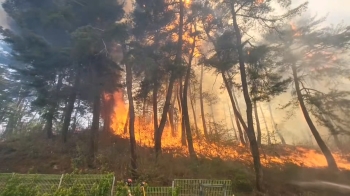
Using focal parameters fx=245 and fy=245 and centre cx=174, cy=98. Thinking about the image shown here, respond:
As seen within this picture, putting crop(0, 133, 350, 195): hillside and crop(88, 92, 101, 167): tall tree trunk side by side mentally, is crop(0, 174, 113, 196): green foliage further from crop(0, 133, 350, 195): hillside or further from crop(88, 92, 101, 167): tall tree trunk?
crop(88, 92, 101, 167): tall tree trunk

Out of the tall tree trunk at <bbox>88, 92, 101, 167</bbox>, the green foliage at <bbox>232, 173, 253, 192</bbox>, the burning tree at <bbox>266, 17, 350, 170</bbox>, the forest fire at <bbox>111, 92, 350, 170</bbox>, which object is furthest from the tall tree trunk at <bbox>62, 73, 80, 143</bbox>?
the burning tree at <bbox>266, 17, 350, 170</bbox>

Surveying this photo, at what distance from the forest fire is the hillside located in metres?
0.14

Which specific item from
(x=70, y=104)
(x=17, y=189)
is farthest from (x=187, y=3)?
(x=17, y=189)

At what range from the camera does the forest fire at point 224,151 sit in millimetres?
17438

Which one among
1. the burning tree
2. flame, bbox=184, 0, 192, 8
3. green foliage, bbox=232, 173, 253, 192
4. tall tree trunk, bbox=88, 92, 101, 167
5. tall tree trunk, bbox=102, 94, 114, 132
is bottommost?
green foliage, bbox=232, 173, 253, 192

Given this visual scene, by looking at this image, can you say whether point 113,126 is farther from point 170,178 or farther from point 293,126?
point 293,126

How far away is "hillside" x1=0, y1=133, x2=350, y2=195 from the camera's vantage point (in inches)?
553

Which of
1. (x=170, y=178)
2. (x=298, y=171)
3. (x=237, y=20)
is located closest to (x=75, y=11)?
(x=237, y=20)

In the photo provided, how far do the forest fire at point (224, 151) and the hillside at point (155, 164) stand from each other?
143mm

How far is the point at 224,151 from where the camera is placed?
18.4 meters

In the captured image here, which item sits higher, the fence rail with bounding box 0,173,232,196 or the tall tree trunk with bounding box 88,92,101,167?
the tall tree trunk with bounding box 88,92,101,167

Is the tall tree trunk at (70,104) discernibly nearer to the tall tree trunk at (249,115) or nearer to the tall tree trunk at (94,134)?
the tall tree trunk at (94,134)

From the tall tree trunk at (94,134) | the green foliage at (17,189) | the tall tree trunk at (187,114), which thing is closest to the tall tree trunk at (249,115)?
the tall tree trunk at (187,114)

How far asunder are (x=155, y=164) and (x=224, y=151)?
639 centimetres
